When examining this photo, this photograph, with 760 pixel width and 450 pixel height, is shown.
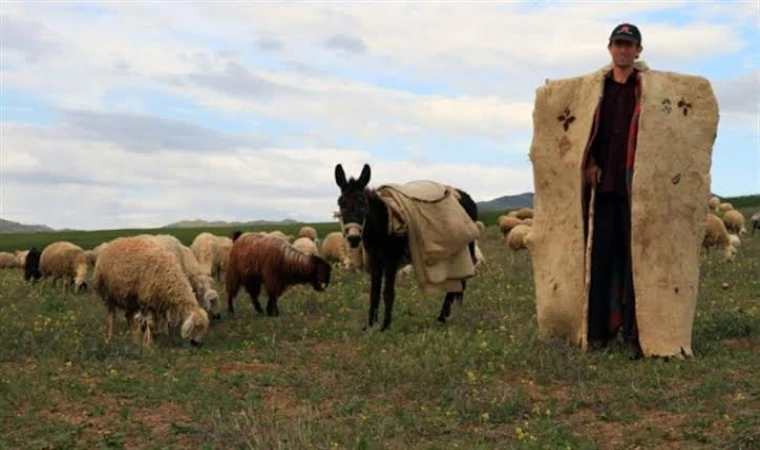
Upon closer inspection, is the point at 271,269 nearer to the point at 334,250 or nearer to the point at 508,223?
the point at 334,250

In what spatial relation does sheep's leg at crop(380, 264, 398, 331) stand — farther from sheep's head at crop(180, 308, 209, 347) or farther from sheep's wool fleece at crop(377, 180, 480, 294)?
sheep's head at crop(180, 308, 209, 347)

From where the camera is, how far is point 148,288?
11742 mm

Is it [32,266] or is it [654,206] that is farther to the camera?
[32,266]

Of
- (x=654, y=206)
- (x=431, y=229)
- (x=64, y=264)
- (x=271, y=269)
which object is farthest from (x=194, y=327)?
(x=64, y=264)

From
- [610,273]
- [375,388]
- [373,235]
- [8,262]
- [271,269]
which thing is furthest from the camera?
[8,262]

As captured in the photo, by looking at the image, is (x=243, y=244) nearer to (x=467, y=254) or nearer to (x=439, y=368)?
(x=467, y=254)

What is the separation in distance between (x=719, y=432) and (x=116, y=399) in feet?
18.3

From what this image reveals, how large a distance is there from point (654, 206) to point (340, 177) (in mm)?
3881

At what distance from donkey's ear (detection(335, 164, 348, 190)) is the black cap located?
146 inches

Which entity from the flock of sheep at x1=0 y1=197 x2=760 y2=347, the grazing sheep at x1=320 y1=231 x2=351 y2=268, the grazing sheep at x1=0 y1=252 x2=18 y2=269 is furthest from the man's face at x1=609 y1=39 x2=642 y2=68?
the grazing sheep at x1=0 y1=252 x2=18 y2=269

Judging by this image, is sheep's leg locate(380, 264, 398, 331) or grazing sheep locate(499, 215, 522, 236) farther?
grazing sheep locate(499, 215, 522, 236)

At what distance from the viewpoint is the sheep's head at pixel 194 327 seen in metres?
11.5

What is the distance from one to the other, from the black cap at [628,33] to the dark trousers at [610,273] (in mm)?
1825

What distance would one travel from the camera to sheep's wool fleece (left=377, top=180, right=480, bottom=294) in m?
12.1
